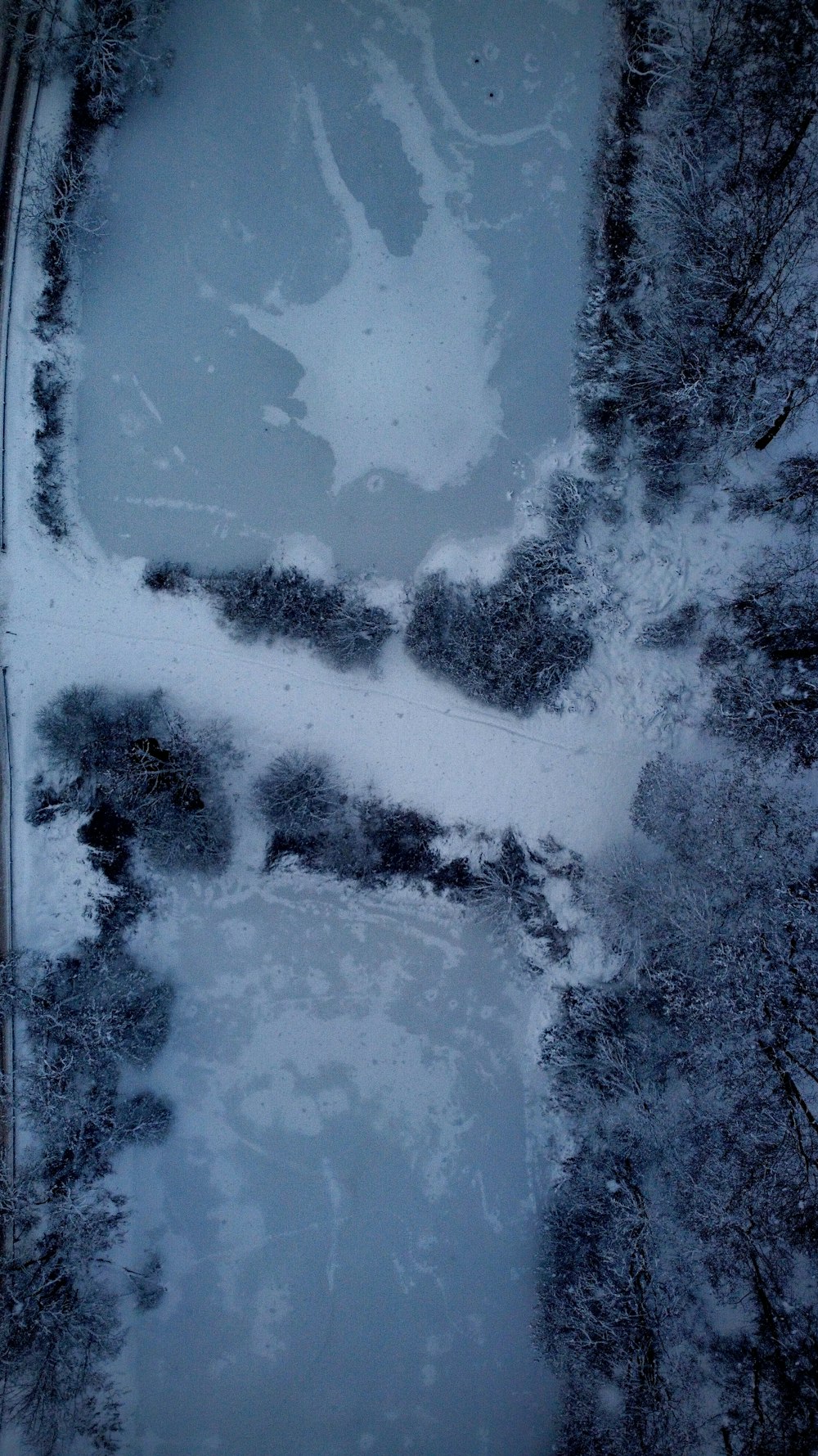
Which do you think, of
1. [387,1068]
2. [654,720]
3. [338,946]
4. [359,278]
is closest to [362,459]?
[359,278]

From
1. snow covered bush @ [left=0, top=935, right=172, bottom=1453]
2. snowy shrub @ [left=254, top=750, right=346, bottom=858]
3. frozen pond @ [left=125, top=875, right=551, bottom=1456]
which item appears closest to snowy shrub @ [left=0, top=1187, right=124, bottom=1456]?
snow covered bush @ [left=0, top=935, right=172, bottom=1453]

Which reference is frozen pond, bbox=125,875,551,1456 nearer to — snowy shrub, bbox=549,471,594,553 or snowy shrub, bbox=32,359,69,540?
snowy shrub, bbox=549,471,594,553

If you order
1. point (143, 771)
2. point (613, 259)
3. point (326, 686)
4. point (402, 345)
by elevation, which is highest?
point (613, 259)

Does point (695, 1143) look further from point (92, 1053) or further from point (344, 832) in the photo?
point (92, 1053)

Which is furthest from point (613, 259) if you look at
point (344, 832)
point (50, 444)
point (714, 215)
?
point (344, 832)

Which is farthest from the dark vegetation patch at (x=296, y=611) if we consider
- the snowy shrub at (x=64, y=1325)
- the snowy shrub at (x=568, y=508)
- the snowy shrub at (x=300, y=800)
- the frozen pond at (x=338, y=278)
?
the snowy shrub at (x=64, y=1325)

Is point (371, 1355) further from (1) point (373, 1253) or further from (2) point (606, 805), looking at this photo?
(2) point (606, 805)

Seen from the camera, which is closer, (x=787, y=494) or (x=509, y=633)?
(x=787, y=494)
